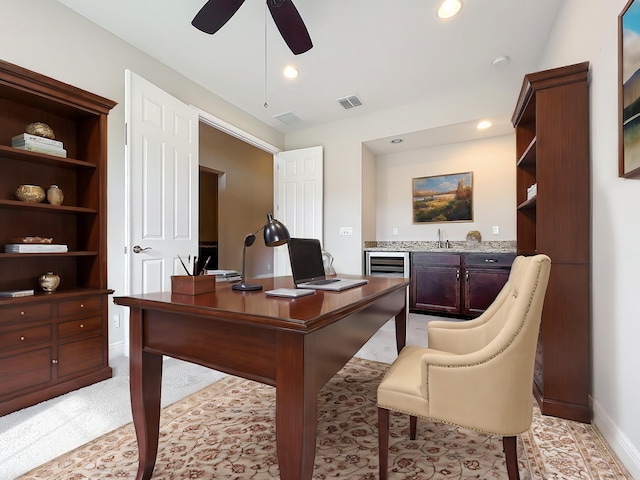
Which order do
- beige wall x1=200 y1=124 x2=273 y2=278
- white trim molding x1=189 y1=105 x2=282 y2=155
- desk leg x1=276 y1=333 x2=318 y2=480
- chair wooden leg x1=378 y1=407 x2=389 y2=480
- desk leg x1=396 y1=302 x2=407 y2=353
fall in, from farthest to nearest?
beige wall x1=200 y1=124 x2=273 y2=278 < white trim molding x1=189 y1=105 x2=282 y2=155 < desk leg x1=396 y1=302 x2=407 y2=353 < chair wooden leg x1=378 y1=407 x2=389 y2=480 < desk leg x1=276 y1=333 x2=318 y2=480

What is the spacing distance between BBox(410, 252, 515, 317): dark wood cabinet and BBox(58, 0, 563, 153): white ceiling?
67.3 inches

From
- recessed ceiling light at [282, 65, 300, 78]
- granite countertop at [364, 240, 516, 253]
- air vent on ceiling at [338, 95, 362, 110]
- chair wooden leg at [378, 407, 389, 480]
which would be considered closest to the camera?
chair wooden leg at [378, 407, 389, 480]

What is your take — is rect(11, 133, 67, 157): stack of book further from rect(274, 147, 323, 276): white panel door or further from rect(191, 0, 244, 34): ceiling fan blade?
rect(274, 147, 323, 276): white panel door

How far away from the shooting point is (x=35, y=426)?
1656 mm

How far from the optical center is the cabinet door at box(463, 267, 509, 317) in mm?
3676

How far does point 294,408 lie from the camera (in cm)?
85

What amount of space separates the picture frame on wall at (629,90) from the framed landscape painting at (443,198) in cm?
312

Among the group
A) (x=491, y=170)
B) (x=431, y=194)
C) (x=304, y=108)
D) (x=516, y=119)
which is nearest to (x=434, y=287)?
(x=431, y=194)

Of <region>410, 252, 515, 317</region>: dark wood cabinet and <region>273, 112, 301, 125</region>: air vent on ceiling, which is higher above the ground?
<region>273, 112, 301, 125</region>: air vent on ceiling

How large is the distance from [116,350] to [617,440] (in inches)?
134

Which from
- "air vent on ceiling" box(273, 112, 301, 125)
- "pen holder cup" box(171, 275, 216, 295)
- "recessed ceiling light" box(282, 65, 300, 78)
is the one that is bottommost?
"pen holder cup" box(171, 275, 216, 295)

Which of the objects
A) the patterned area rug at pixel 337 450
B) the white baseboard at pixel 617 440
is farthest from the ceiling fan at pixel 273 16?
the white baseboard at pixel 617 440

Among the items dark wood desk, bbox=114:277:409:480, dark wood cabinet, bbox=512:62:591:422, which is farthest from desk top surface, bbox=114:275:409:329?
dark wood cabinet, bbox=512:62:591:422

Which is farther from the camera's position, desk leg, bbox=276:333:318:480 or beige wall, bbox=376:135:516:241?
beige wall, bbox=376:135:516:241
